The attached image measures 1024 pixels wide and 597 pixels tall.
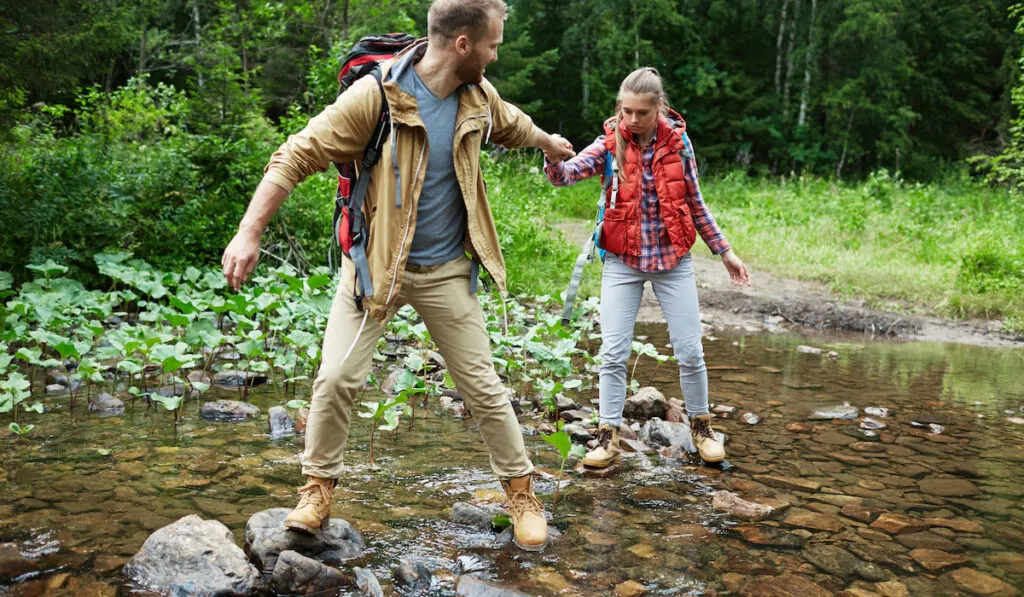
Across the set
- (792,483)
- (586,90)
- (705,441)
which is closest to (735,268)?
(705,441)

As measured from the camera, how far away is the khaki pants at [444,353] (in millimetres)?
2916

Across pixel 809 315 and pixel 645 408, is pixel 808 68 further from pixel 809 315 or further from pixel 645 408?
pixel 645 408

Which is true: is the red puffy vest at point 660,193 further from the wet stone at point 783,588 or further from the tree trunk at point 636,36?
the tree trunk at point 636,36

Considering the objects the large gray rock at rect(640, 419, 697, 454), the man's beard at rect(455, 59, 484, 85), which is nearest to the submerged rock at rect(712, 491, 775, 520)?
the large gray rock at rect(640, 419, 697, 454)

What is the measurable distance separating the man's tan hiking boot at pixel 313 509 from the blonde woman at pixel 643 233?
1.57m

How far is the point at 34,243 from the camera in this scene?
7.31 meters

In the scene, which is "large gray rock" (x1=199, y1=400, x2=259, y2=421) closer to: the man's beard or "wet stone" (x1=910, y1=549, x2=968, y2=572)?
the man's beard

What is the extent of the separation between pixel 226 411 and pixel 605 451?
7.60 feet

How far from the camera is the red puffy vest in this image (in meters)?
4.11

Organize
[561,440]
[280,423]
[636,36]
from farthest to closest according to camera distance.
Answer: [636,36] → [280,423] → [561,440]

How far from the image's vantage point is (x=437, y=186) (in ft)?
9.68

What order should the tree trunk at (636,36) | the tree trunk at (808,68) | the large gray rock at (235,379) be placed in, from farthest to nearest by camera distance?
the tree trunk at (636,36) < the tree trunk at (808,68) < the large gray rock at (235,379)

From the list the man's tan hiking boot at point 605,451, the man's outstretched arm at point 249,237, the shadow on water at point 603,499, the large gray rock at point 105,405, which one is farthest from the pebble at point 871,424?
the large gray rock at point 105,405

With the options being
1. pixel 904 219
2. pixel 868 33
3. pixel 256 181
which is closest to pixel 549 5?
pixel 868 33
